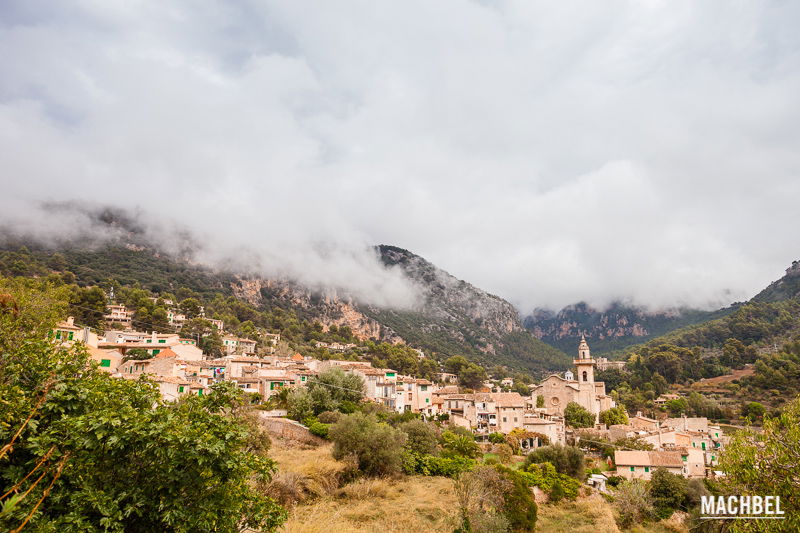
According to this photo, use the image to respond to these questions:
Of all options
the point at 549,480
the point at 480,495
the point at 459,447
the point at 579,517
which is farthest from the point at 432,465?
the point at 579,517

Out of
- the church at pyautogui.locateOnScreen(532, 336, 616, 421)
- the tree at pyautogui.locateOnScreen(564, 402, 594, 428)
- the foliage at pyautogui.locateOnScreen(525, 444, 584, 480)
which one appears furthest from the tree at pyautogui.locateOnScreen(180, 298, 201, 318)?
the tree at pyautogui.locateOnScreen(564, 402, 594, 428)

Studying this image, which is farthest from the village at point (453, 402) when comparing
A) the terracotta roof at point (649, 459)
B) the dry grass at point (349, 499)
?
the dry grass at point (349, 499)

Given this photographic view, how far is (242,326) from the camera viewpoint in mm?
77750

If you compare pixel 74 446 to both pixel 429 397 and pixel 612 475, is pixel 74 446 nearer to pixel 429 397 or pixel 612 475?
pixel 612 475

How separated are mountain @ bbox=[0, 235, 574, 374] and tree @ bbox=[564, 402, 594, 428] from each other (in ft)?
196

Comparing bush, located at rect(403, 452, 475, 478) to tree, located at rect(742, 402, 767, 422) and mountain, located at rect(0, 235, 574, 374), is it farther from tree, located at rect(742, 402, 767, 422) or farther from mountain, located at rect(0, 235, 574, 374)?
mountain, located at rect(0, 235, 574, 374)

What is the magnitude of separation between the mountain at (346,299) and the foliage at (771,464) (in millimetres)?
83996

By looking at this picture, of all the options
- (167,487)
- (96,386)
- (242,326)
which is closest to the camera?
(167,487)

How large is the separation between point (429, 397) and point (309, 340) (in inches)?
1761

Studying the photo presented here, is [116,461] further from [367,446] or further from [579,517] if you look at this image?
[579,517]

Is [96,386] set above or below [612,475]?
above

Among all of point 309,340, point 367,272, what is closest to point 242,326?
point 309,340

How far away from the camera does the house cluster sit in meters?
35.2

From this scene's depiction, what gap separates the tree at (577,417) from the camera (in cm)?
5494
